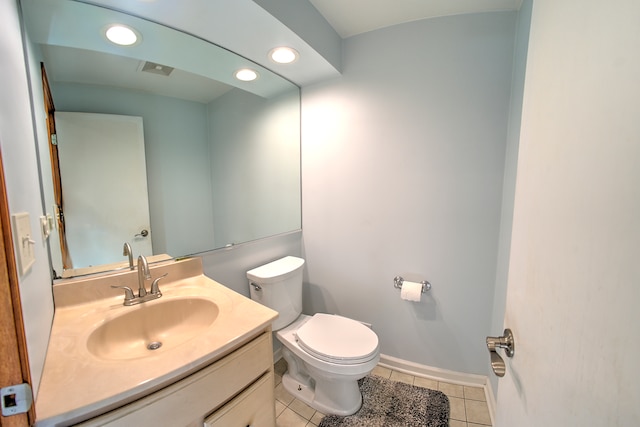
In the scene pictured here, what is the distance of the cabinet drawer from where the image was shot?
776 mm

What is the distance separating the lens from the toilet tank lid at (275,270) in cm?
151

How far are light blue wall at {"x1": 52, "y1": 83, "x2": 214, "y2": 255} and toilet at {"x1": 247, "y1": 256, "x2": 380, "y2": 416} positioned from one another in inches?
19.6

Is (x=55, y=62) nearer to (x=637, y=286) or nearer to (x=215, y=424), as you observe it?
(x=215, y=424)

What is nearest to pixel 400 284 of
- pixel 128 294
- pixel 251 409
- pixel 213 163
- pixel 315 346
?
pixel 315 346

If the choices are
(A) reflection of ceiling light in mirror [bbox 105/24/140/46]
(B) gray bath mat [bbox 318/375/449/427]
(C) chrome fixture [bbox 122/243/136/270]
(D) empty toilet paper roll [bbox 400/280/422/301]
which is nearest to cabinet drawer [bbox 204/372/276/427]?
(B) gray bath mat [bbox 318/375/449/427]

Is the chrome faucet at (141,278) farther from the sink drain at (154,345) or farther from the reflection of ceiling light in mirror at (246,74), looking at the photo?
the reflection of ceiling light in mirror at (246,74)

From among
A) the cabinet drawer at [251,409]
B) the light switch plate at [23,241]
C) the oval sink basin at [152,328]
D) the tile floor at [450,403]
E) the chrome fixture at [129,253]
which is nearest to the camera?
the light switch plate at [23,241]

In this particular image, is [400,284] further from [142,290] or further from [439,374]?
[142,290]

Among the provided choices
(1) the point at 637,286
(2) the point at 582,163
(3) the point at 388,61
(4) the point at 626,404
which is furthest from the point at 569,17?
(3) the point at 388,61

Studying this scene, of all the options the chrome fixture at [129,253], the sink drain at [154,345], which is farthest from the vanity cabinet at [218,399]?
the chrome fixture at [129,253]

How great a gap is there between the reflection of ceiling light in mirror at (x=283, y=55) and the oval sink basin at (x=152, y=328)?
4.76 feet

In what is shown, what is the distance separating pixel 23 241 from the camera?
0.57 meters

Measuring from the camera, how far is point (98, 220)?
1.15m

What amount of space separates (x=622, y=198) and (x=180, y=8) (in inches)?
61.8
